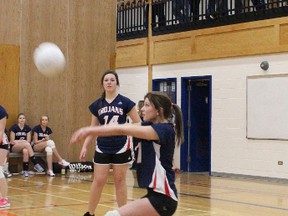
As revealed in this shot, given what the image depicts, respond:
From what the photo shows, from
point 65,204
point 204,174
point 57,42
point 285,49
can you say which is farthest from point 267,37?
point 65,204

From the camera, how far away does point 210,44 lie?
14.2 meters

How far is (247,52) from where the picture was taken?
13258 mm

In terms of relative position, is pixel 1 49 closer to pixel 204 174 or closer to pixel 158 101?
pixel 204 174

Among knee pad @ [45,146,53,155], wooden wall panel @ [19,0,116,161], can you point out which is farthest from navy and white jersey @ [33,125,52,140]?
wooden wall panel @ [19,0,116,161]

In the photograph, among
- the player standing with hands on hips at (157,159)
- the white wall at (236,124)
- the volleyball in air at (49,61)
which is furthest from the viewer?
the white wall at (236,124)

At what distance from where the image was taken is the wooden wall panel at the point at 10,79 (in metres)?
13.2

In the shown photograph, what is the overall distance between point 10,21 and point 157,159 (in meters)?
10.1

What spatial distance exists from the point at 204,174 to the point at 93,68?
4143 millimetres

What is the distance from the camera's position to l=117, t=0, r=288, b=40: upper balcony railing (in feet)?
42.9

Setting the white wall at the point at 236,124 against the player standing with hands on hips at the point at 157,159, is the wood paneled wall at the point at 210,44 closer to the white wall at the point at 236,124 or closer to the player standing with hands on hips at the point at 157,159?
the white wall at the point at 236,124

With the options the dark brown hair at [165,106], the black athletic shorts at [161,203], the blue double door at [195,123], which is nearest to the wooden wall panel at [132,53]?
the blue double door at [195,123]

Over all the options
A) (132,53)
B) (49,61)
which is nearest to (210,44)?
(132,53)

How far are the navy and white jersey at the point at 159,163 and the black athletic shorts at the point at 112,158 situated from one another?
6.13ft

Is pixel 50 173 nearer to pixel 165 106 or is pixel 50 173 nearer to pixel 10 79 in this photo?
pixel 10 79
